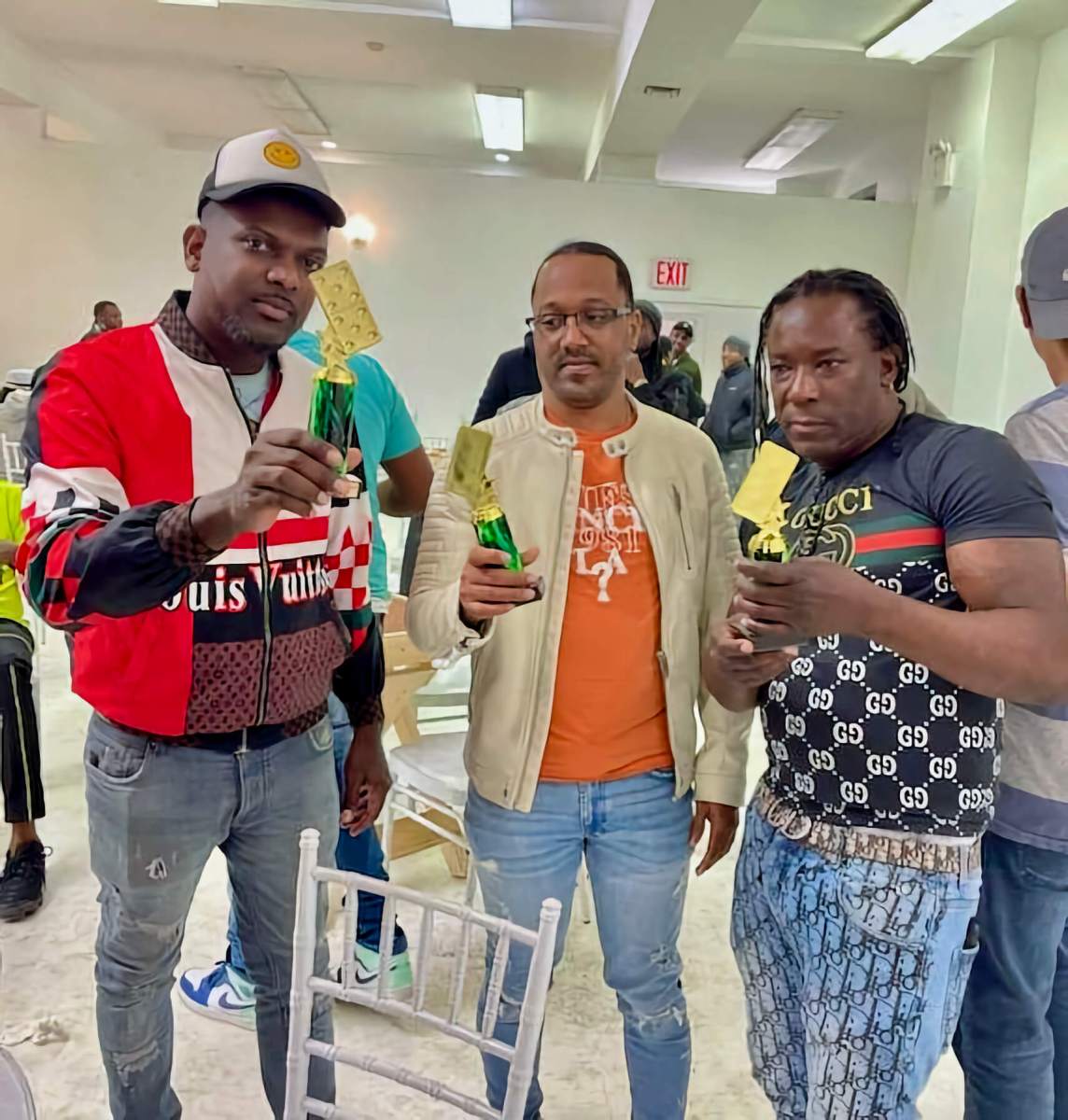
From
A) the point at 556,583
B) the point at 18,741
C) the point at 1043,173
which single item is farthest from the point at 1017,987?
the point at 1043,173

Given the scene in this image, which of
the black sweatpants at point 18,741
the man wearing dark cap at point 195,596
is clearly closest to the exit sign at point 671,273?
the black sweatpants at point 18,741

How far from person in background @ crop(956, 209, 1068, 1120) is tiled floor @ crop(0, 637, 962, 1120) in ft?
2.26

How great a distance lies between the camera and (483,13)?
5859mm

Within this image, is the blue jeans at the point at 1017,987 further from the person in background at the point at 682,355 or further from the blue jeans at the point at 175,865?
the person in background at the point at 682,355

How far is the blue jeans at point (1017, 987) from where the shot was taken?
4.20 ft

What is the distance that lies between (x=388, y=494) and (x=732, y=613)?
1.19m

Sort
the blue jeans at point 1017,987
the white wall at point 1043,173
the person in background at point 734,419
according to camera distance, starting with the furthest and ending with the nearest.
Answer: the person in background at point 734,419, the white wall at point 1043,173, the blue jeans at point 1017,987

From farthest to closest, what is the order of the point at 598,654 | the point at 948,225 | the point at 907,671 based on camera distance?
the point at 948,225
the point at 598,654
the point at 907,671

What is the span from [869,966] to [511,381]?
2.00 meters

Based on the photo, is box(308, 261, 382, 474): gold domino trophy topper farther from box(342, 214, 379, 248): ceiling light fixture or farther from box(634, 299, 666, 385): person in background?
box(342, 214, 379, 248): ceiling light fixture

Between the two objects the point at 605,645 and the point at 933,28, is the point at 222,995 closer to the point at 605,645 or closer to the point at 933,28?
the point at 605,645

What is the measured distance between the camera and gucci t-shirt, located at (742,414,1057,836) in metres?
1.04

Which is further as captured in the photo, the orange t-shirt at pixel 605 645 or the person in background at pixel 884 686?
the orange t-shirt at pixel 605 645

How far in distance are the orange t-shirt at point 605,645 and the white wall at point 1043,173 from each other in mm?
5089
